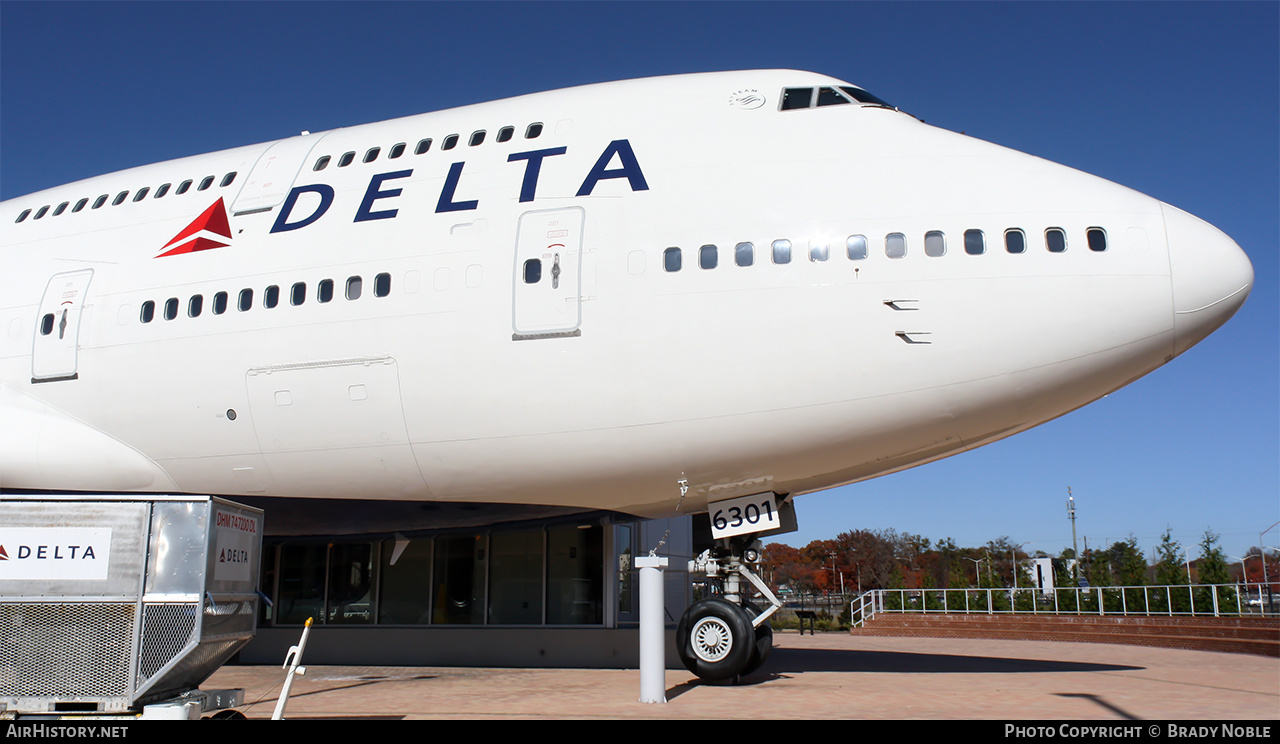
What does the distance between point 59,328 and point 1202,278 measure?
13.5m

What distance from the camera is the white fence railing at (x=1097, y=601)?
23220 millimetres

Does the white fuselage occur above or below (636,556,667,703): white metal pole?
above

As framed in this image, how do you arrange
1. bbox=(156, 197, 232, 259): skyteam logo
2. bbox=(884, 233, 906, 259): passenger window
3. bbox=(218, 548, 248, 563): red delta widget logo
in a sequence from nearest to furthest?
bbox=(218, 548, 248, 563): red delta widget logo
bbox=(884, 233, 906, 259): passenger window
bbox=(156, 197, 232, 259): skyteam logo

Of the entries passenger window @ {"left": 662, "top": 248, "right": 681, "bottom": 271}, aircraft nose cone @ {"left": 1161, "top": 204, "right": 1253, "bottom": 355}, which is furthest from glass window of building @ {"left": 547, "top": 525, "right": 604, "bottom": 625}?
aircraft nose cone @ {"left": 1161, "top": 204, "right": 1253, "bottom": 355}

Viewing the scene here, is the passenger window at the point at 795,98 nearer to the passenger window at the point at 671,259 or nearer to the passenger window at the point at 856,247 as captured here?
the passenger window at the point at 856,247

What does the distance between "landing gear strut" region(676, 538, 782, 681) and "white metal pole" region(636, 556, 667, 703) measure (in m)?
0.85

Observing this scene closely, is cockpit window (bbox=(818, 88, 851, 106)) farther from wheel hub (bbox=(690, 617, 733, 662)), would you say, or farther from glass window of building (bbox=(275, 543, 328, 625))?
glass window of building (bbox=(275, 543, 328, 625))

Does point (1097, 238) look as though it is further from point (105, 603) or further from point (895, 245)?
point (105, 603)

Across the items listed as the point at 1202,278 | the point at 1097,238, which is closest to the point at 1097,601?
the point at 1202,278

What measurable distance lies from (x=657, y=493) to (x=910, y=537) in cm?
7762

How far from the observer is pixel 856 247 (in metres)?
9.43

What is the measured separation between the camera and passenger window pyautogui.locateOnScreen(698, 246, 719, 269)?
9.66 meters

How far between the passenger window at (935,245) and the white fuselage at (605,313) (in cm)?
3

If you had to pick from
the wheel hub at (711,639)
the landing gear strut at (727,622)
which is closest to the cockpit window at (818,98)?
the landing gear strut at (727,622)
